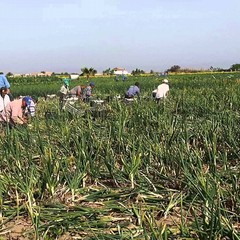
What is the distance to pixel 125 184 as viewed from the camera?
3.22 m

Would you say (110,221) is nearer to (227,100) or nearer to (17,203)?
(17,203)

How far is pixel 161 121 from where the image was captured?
14.0 ft

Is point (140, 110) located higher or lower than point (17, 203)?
higher

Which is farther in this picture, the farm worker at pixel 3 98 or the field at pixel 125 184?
the farm worker at pixel 3 98

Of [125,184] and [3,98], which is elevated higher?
[3,98]

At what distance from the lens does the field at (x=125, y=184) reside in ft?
7.82

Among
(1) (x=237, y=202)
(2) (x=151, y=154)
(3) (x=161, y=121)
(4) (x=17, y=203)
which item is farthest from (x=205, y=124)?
(4) (x=17, y=203)

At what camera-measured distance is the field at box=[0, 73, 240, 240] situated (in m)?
2.38

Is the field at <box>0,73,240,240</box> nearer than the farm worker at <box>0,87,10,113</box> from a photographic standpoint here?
Yes

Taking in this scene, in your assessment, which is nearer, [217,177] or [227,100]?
[217,177]

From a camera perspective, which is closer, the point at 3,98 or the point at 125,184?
the point at 125,184

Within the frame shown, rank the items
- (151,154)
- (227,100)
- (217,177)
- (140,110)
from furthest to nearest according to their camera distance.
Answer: (227,100) → (140,110) → (151,154) → (217,177)

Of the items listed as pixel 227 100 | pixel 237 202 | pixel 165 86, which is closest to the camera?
pixel 237 202

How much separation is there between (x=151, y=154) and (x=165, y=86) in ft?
Answer: 21.3
